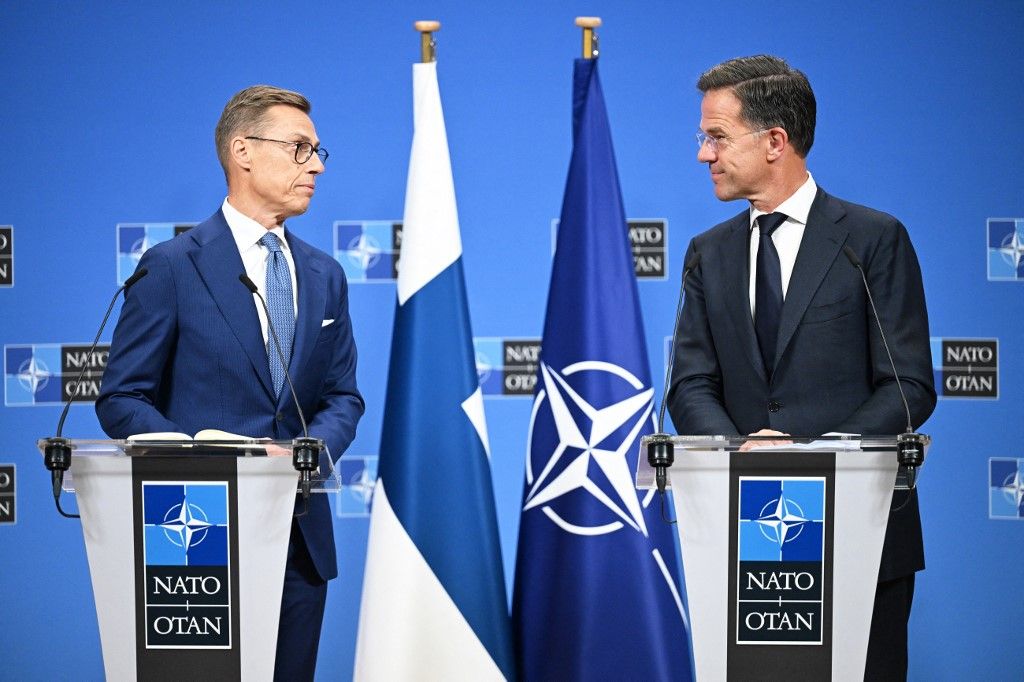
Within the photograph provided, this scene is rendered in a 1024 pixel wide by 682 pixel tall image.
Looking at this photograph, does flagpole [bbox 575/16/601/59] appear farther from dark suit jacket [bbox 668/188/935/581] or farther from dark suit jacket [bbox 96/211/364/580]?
dark suit jacket [bbox 96/211/364/580]

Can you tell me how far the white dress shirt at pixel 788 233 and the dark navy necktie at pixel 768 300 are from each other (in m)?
0.01

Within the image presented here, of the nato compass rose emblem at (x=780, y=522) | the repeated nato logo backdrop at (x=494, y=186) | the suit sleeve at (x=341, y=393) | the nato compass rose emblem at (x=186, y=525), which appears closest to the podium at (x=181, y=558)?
the nato compass rose emblem at (x=186, y=525)

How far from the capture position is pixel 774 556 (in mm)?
2195

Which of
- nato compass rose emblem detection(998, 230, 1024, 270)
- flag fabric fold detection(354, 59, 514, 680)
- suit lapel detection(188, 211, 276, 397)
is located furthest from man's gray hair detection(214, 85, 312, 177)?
nato compass rose emblem detection(998, 230, 1024, 270)

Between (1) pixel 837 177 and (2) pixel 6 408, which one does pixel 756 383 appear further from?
(2) pixel 6 408

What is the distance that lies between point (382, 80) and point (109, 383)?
204 cm

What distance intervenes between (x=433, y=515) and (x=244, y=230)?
996 mm

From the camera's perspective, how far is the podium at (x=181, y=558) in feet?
7.34

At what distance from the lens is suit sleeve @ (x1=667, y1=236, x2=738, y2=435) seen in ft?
9.20

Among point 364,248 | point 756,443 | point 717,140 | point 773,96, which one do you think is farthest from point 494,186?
point 756,443

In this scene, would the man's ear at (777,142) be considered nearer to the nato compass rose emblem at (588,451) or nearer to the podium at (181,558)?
the nato compass rose emblem at (588,451)

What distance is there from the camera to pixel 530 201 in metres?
4.39

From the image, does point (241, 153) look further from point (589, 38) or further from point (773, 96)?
point (773, 96)

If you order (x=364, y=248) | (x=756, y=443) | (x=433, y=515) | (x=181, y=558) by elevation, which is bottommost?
(x=433, y=515)
